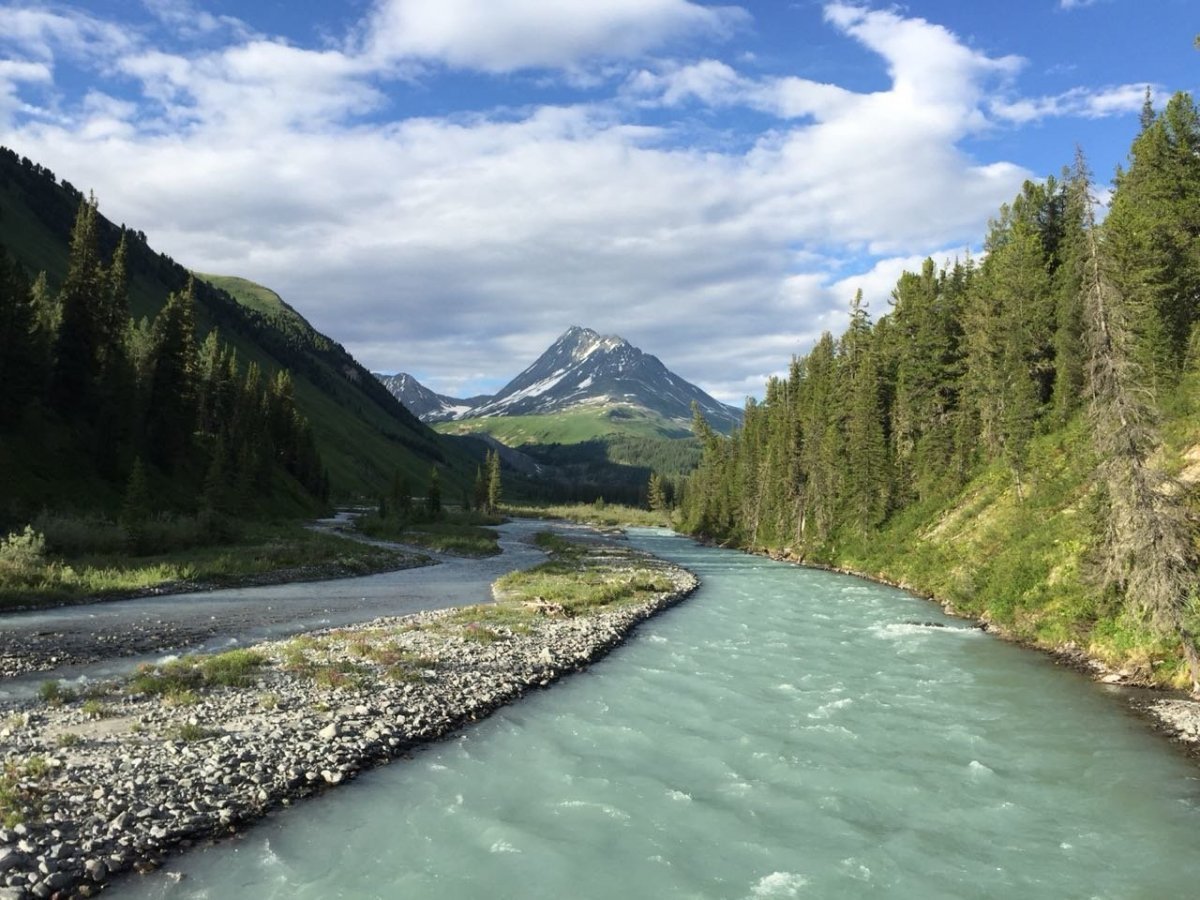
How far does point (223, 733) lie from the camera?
55.0ft

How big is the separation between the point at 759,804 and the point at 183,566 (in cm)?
4262

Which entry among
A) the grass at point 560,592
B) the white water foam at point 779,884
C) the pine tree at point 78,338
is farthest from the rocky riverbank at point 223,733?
the pine tree at point 78,338

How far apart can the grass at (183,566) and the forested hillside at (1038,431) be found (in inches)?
1745

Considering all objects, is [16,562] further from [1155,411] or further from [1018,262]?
[1018,262]

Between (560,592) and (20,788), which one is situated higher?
(20,788)

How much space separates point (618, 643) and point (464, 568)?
35.3m

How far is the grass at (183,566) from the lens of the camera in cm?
3506

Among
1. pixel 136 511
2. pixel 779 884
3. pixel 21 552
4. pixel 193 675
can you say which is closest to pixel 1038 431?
pixel 779 884

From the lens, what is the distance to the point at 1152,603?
2238 centimetres

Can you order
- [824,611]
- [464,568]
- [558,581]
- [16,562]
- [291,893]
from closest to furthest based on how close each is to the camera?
[291,893] → [16,562] → [824,611] → [558,581] → [464,568]

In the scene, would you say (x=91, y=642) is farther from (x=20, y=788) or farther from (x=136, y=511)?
(x=136, y=511)

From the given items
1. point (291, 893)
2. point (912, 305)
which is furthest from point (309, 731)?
point (912, 305)

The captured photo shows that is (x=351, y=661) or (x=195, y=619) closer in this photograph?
(x=351, y=661)

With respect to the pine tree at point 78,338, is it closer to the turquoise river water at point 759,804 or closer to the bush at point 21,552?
the bush at point 21,552
